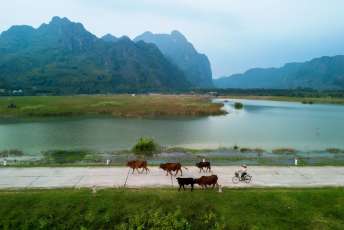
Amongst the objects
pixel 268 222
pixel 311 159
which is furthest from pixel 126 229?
pixel 311 159

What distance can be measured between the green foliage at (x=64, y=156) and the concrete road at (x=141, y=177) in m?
6.19

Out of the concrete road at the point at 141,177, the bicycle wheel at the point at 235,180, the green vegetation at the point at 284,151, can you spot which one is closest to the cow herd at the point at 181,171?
the concrete road at the point at 141,177

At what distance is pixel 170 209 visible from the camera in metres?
18.6

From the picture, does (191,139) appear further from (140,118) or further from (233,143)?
(140,118)

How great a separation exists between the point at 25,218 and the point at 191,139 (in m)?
32.3

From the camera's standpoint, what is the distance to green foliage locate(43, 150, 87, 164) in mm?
32888

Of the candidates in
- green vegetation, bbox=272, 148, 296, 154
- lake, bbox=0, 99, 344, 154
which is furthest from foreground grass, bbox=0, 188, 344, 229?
lake, bbox=0, 99, 344, 154

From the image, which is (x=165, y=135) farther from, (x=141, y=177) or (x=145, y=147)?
(x=141, y=177)

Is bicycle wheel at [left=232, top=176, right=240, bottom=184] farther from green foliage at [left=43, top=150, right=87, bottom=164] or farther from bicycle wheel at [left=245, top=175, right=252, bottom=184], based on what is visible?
green foliage at [left=43, top=150, right=87, bottom=164]

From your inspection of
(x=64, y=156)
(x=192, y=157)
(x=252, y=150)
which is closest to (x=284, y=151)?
(x=252, y=150)

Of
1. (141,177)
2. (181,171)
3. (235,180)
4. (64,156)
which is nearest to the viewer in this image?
(235,180)

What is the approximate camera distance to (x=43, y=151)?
38.9 m

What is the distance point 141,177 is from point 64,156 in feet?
48.7

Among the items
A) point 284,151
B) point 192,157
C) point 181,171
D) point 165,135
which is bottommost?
point 284,151
